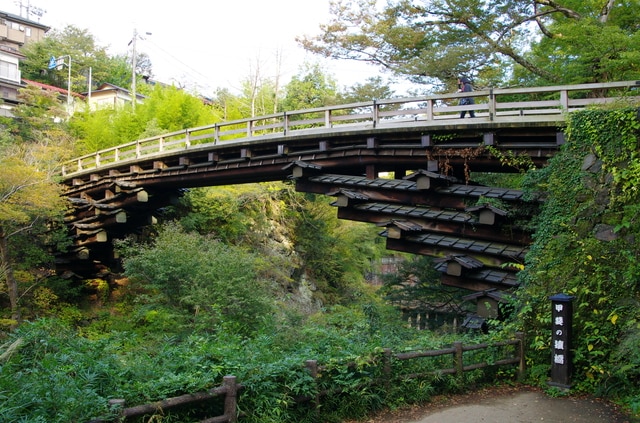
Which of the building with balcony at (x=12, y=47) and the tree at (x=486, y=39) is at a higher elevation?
the building with balcony at (x=12, y=47)

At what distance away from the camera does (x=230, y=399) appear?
5344 mm

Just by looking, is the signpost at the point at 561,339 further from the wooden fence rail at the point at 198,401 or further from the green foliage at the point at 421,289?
the green foliage at the point at 421,289

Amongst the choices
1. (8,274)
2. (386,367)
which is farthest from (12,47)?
(386,367)

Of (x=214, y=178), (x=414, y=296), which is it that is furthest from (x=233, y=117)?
(x=414, y=296)

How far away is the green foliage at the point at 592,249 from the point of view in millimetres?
7492

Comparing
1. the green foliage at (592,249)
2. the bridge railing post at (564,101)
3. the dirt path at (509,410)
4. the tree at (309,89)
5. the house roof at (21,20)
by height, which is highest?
the house roof at (21,20)

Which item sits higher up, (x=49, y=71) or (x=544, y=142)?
(x=49, y=71)

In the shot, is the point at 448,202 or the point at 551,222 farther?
the point at 448,202

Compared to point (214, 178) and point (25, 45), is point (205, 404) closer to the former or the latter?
point (214, 178)

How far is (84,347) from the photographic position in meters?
6.13

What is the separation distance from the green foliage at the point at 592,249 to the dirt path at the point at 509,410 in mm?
589

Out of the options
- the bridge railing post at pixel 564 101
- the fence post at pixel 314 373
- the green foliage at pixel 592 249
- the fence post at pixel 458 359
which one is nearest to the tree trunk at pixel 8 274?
the fence post at pixel 314 373

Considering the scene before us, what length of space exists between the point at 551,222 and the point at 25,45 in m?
46.9

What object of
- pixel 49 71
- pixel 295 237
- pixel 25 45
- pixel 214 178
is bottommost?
pixel 295 237
